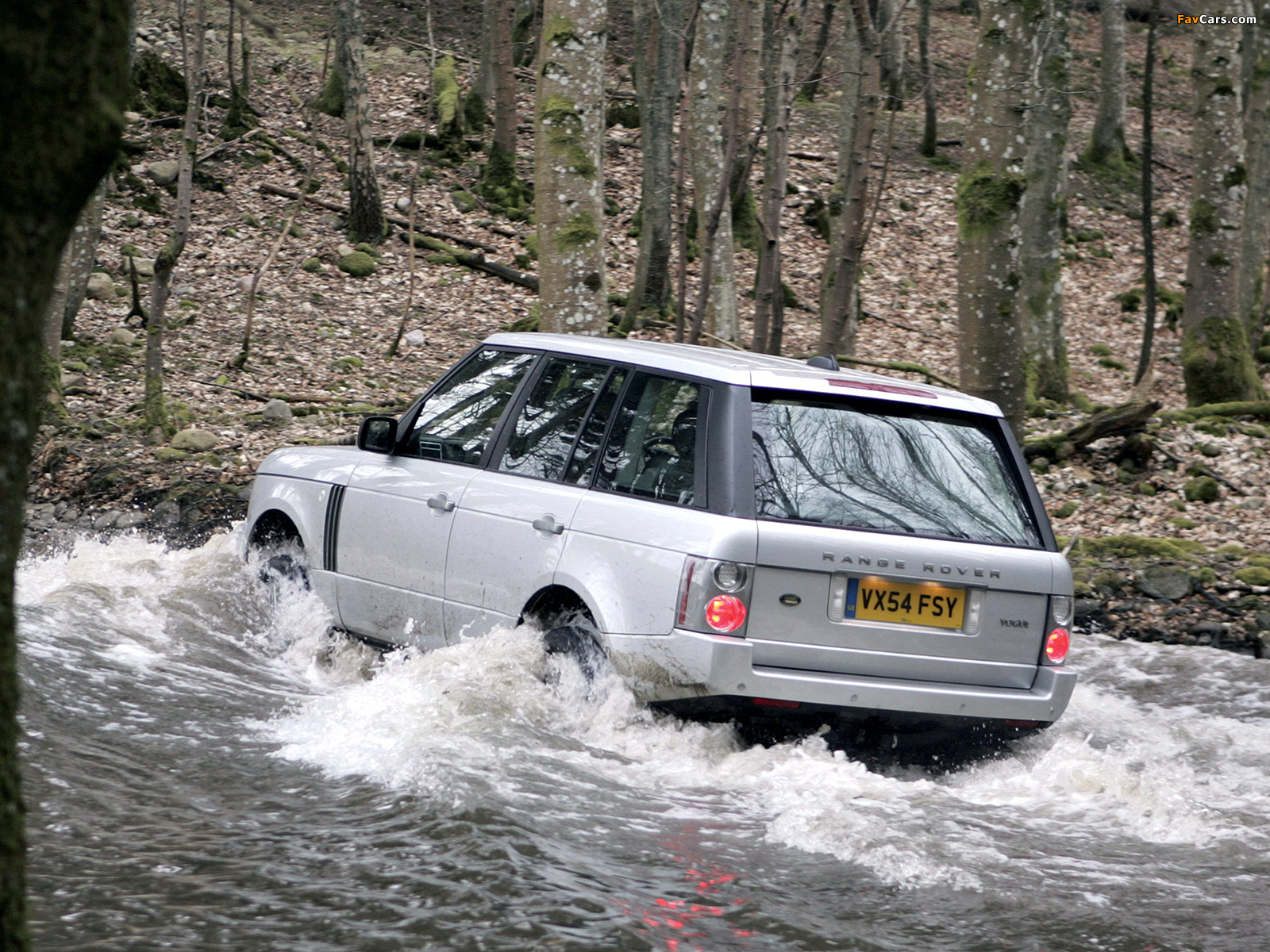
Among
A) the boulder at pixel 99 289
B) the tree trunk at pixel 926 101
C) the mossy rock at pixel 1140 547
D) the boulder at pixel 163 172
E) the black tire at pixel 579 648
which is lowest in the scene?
the black tire at pixel 579 648

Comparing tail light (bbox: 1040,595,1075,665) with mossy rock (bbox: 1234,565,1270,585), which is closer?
tail light (bbox: 1040,595,1075,665)

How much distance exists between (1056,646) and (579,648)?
196cm

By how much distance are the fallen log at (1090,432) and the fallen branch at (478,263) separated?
30.7 ft

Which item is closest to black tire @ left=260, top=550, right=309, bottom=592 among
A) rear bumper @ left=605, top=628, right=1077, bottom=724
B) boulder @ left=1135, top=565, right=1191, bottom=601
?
rear bumper @ left=605, top=628, right=1077, bottom=724

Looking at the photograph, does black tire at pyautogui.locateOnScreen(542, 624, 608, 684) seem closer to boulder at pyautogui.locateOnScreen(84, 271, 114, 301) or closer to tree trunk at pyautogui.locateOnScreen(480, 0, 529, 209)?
boulder at pyautogui.locateOnScreen(84, 271, 114, 301)

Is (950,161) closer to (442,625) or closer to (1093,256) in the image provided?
(1093,256)

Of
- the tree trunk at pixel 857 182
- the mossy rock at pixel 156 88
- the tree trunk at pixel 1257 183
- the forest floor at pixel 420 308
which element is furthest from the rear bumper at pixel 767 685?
the mossy rock at pixel 156 88

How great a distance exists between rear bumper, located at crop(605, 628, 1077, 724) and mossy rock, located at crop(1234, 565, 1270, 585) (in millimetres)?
4747

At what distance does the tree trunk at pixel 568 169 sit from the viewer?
1034 centimetres

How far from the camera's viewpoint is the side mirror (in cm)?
668

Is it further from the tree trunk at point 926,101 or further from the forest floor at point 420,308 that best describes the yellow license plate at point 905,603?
the tree trunk at point 926,101

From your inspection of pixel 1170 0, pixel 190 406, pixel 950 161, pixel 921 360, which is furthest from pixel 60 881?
pixel 1170 0

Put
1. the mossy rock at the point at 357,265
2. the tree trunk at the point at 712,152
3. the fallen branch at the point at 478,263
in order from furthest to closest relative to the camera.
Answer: the fallen branch at the point at 478,263, the mossy rock at the point at 357,265, the tree trunk at the point at 712,152

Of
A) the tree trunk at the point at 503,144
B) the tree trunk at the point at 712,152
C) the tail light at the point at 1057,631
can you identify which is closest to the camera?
the tail light at the point at 1057,631
